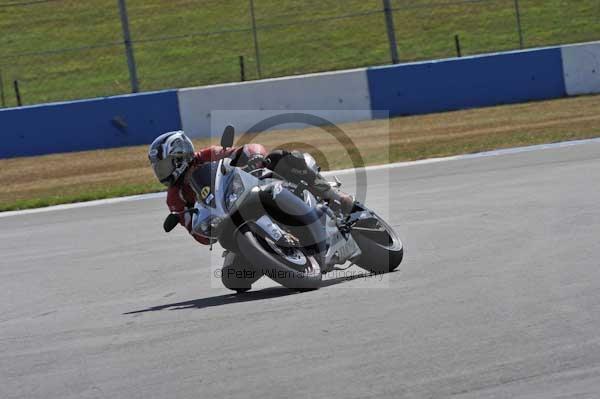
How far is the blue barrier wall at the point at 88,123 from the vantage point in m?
20.1

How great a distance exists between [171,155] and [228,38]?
56.3 ft

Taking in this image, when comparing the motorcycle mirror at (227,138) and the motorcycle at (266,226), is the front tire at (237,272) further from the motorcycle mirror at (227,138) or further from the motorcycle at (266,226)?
the motorcycle mirror at (227,138)

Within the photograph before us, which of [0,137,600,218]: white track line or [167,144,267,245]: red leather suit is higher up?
[167,144,267,245]: red leather suit

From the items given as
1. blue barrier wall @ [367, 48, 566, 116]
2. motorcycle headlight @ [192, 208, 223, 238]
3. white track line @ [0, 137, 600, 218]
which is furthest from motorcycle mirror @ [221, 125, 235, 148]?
blue barrier wall @ [367, 48, 566, 116]

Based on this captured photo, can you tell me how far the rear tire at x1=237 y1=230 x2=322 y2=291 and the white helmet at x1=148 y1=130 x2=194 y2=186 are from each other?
85 centimetres

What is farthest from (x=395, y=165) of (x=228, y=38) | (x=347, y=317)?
(x=228, y=38)

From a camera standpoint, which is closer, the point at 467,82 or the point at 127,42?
the point at 127,42

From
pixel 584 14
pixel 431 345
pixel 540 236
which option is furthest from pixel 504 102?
pixel 431 345

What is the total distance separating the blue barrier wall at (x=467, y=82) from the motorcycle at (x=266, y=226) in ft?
40.5

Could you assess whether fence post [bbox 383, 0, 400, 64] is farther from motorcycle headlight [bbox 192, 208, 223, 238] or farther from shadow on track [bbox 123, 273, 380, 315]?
motorcycle headlight [bbox 192, 208, 223, 238]

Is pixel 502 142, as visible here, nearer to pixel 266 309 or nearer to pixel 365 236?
pixel 365 236

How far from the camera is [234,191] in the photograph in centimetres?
749

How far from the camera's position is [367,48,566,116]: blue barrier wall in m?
20.4

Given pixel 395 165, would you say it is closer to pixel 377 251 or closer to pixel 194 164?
pixel 377 251
